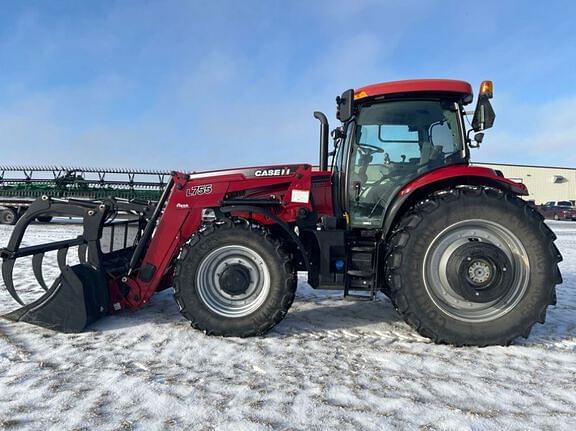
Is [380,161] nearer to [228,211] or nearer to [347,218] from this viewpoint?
[347,218]

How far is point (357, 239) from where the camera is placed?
4074 mm

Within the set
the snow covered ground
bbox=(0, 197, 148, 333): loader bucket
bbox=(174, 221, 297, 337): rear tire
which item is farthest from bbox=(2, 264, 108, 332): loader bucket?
bbox=(174, 221, 297, 337): rear tire

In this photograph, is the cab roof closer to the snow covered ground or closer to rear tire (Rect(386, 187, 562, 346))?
rear tire (Rect(386, 187, 562, 346))

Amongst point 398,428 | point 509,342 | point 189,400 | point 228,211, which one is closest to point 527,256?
point 509,342

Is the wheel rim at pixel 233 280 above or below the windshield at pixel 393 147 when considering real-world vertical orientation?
below

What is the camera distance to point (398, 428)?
2.18 m

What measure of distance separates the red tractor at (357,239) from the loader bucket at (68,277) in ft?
0.03

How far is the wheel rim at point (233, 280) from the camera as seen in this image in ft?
11.9

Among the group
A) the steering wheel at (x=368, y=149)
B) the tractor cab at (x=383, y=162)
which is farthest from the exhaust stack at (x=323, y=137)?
the steering wheel at (x=368, y=149)

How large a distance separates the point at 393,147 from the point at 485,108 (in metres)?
0.85

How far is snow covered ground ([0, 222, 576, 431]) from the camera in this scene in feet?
7.38

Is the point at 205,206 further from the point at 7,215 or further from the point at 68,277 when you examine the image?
the point at 7,215

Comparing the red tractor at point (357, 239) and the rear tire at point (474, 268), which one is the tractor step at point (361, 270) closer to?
the red tractor at point (357, 239)

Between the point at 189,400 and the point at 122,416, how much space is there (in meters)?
0.36
